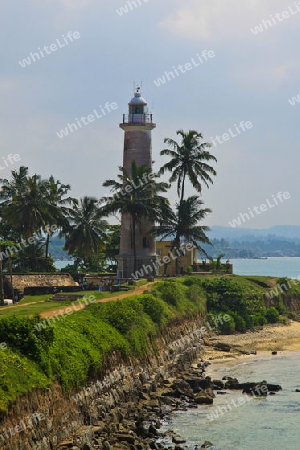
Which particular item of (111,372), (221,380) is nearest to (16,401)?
(111,372)

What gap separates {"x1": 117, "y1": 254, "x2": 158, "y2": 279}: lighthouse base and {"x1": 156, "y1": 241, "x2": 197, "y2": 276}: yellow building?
2.50 metres

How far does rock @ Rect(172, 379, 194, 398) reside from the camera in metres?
39.0

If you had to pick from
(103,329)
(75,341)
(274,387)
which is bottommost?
(274,387)

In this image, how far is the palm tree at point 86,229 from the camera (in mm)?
71188

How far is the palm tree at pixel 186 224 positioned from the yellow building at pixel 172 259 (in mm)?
1540

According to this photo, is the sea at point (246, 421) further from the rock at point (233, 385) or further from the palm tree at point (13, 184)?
the palm tree at point (13, 184)

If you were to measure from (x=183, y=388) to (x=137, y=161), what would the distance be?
1212 inches

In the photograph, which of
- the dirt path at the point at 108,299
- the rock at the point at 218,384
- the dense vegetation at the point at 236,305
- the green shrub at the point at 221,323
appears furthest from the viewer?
the dense vegetation at the point at 236,305

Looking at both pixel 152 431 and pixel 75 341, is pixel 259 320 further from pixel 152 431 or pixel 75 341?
pixel 152 431

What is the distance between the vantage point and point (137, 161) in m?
67.2

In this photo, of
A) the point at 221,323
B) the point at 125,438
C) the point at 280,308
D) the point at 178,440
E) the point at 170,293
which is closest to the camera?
the point at 125,438

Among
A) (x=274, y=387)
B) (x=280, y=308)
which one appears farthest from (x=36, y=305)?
(x=280, y=308)

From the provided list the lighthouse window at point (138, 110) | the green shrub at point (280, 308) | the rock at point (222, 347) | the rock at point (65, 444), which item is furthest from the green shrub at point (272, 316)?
the rock at point (65, 444)

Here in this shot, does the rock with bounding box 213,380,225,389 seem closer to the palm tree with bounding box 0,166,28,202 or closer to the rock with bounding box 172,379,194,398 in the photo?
the rock with bounding box 172,379,194,398
